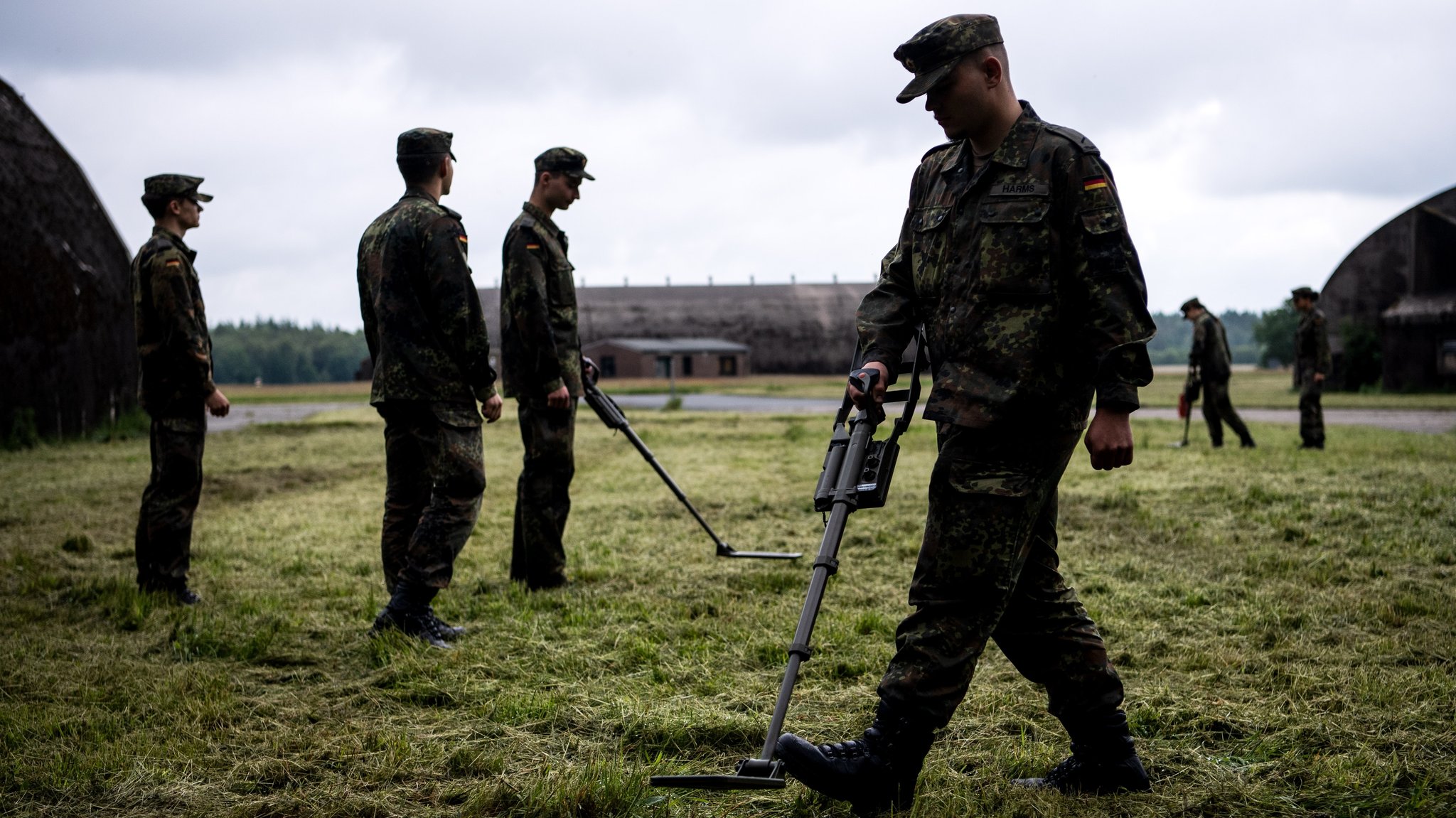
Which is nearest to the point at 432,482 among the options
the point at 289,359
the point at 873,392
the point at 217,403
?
the point at 217,403

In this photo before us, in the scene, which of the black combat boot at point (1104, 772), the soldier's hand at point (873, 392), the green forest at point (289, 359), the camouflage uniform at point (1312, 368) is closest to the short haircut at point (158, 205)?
the soldier's hand at point (873, 392)

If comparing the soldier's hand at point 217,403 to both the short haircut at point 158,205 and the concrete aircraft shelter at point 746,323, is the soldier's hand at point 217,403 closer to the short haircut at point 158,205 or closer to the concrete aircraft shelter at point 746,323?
the short haircut at point 158,205

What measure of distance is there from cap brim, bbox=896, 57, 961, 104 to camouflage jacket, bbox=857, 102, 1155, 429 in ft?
0.86

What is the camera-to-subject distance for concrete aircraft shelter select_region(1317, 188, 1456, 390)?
30.6m

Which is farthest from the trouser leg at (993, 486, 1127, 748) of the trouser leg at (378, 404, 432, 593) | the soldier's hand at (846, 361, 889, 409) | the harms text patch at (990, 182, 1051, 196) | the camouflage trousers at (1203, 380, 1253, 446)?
the camouflage trousers at (1203, 380, 1253, 446)

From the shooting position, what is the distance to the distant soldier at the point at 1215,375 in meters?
14.1

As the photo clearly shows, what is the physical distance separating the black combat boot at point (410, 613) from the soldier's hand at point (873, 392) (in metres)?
2.67

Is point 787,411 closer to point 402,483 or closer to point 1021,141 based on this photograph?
point 402,483

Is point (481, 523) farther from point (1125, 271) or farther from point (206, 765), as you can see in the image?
point (1125, 271)

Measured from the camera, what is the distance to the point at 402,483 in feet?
17.9

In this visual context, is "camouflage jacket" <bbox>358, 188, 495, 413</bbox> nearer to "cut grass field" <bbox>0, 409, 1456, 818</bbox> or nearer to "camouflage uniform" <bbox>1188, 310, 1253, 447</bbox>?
"cut grass field" <bbox>0, 409, 1456, 818</bbox>

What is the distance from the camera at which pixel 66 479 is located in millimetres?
12086

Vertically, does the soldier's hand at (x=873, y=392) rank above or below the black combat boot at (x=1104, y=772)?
above

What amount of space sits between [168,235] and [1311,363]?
43.2ft
